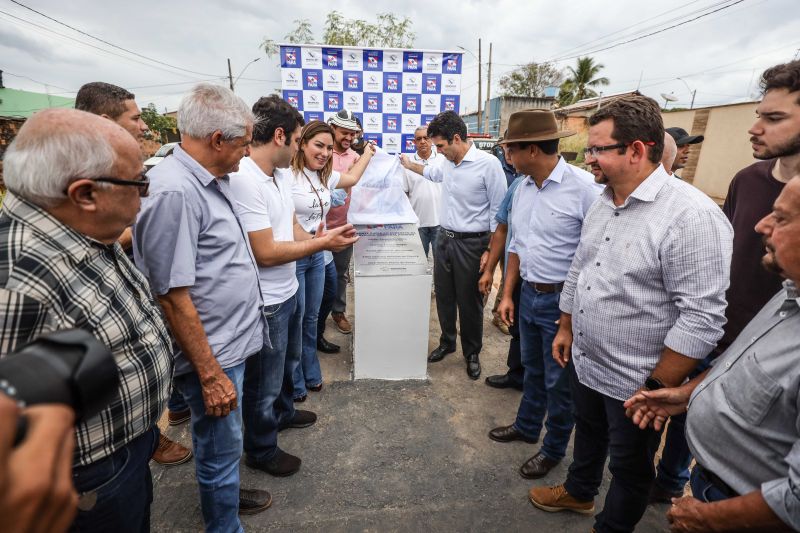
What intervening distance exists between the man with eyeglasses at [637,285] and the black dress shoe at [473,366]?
1463 mm

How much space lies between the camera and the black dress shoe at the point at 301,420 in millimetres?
2605

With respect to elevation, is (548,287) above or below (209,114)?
below

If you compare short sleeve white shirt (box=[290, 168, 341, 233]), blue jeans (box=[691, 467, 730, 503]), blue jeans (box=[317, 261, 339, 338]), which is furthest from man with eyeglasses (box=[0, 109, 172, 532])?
blue jeans (box=[317, 261, 339, 338])

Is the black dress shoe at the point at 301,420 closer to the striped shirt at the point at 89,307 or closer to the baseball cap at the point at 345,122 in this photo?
the striped shirt at the point at 89,307

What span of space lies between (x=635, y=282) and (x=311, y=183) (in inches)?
76.7

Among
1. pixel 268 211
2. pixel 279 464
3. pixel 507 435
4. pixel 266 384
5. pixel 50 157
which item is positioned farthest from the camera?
pixel 507 435

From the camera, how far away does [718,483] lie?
116cm

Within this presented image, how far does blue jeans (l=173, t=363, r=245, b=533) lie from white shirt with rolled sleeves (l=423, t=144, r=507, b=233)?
207cm

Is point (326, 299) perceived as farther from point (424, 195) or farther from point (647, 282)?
point (647, 282)

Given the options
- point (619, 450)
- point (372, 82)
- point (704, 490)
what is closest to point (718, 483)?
point (704, 490)

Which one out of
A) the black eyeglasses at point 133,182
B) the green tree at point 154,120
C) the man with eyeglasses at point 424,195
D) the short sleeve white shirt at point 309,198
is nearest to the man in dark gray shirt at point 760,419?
the black eyeglasses at point 133,182

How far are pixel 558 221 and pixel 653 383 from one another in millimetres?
1036

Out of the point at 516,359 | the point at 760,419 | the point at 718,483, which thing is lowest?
the point at 516,359

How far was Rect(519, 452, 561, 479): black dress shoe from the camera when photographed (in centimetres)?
225
